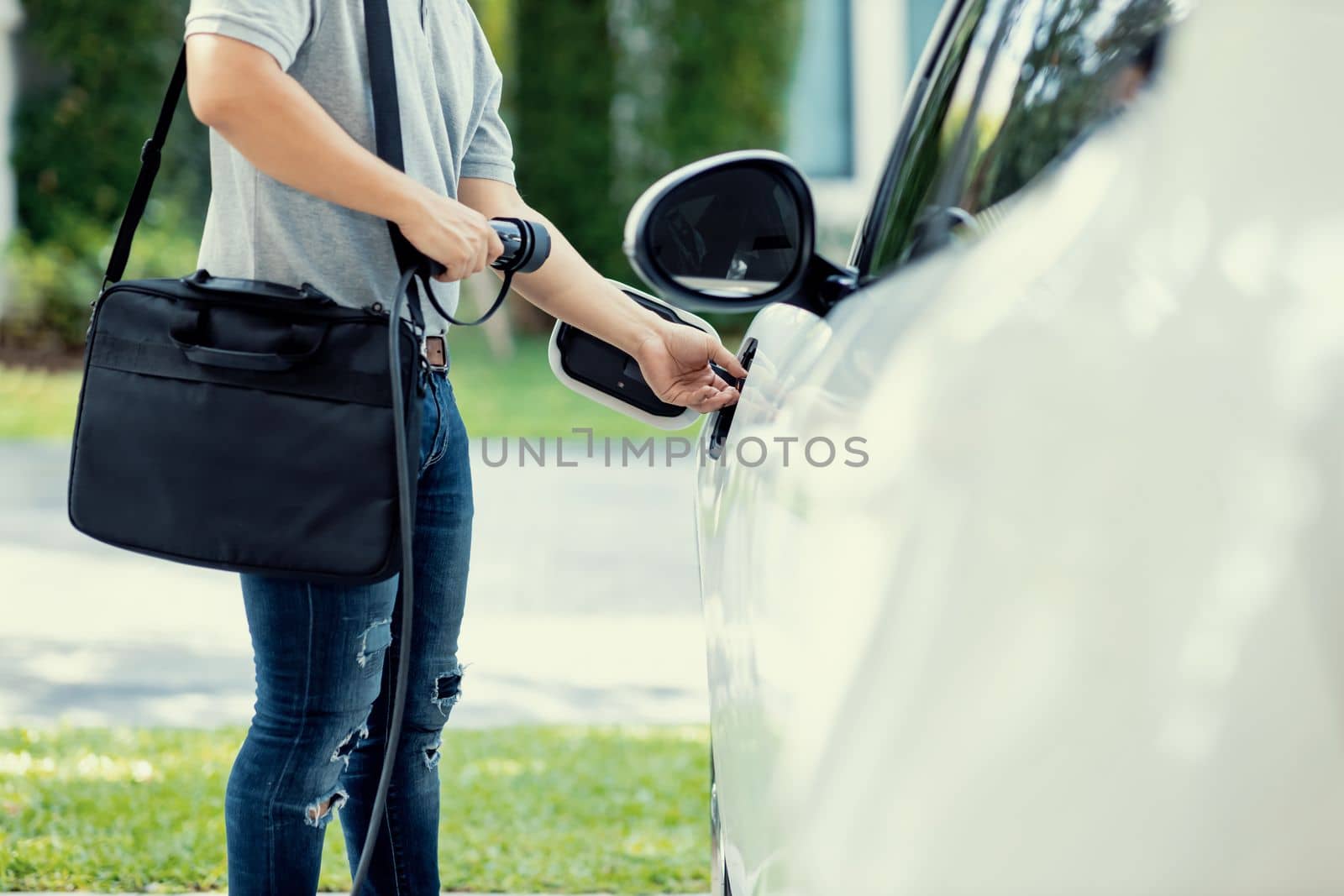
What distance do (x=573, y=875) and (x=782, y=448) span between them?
2034 mm

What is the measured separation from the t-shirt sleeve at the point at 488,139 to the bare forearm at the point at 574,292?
17 mm

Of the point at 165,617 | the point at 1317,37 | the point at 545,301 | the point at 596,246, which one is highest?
the point at 1317,37

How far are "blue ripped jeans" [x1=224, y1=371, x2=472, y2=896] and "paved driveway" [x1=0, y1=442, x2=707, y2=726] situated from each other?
92.8 inches

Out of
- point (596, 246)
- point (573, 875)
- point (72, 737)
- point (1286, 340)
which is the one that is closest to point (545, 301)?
point (1286, 340)

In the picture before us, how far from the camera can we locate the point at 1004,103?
147cm

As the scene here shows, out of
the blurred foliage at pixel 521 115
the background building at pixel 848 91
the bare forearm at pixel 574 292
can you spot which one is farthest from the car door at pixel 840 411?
the background building at pixel 848 91

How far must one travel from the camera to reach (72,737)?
3.97 m

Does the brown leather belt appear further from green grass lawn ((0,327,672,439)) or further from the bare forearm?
green grass lawn ((0,327,672,439))

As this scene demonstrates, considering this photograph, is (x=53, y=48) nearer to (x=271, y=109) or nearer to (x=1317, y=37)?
(x=271, y=109)

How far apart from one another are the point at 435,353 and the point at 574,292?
0.25 meters

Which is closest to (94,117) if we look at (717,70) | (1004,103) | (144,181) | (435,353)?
(717,70)

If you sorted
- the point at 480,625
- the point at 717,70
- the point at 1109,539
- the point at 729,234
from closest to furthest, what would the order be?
the point at 1109,539
the point at 729,234
the point at 480,625
the point at 717,70

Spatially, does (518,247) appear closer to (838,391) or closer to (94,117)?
(838,391)

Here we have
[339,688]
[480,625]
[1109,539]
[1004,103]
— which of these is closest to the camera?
[1109,539]
